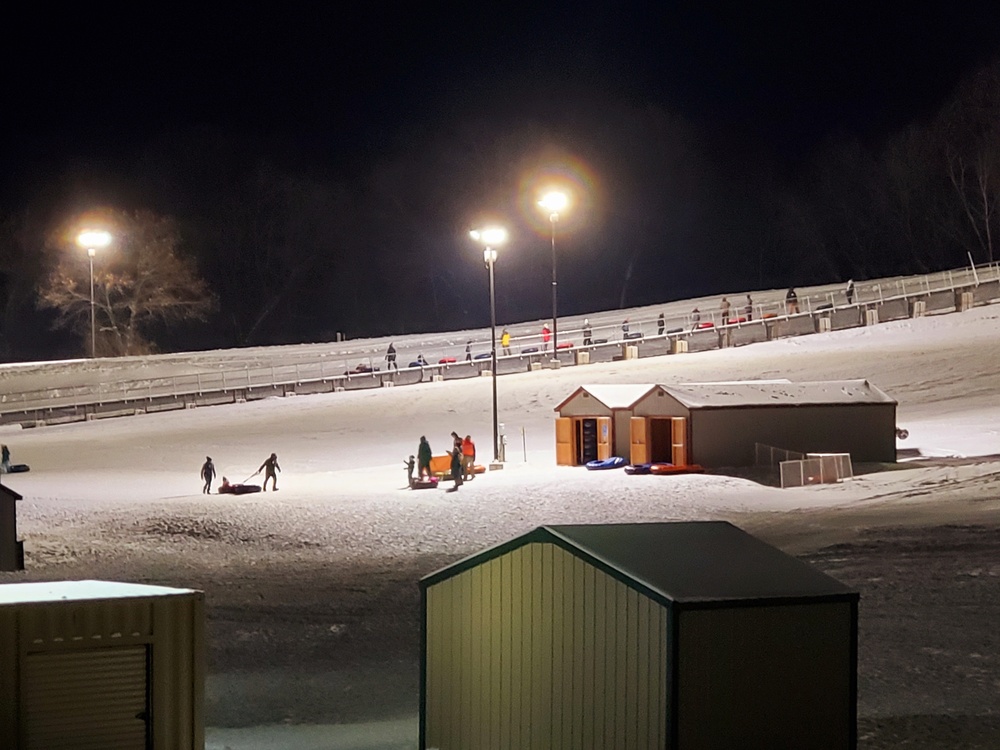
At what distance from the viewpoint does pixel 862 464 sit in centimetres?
2761

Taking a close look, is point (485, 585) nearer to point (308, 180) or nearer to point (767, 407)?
point (767, 407)

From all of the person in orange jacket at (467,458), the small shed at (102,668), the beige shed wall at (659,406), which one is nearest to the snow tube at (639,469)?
the beige shed wall at (659,406)

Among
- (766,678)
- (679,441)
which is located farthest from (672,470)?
(766,678)

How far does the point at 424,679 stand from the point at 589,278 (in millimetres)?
83199

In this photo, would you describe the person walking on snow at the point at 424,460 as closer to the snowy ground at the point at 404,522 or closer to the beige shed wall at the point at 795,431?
the snowy ground at the point at 404,522

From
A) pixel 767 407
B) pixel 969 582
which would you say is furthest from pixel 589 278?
pixel 969 582

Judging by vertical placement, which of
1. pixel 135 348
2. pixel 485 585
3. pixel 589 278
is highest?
pixel 589 278

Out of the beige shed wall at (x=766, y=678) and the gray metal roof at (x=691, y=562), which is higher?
the gray metal roof at (x=691, y=562)

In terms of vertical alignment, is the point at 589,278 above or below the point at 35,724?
above

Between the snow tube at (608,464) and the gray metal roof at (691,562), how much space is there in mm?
18066

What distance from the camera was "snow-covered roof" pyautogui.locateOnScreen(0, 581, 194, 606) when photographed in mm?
8266

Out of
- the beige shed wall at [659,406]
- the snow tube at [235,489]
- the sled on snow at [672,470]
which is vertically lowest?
the snow tube at [235,489]

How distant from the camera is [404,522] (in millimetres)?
22078

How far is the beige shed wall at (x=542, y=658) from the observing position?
8.23 m
